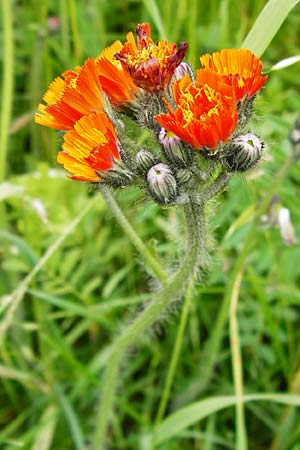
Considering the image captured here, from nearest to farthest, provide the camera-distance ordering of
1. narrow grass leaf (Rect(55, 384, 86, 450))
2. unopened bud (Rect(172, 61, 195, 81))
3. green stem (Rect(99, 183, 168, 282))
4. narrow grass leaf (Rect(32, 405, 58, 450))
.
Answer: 1. unopened bud (Rect(172, 61, 195, 81))
2. green stem (Rect(99, 183, 168, 282))
3. narrow grass leaf (Rect(55, 384, 86, 450))
4. narrow grass leaf (Rect(32, 405, 58, 450))

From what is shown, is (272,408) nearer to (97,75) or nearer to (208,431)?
(208,431)

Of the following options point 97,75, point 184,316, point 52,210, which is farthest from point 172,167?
point 52,210

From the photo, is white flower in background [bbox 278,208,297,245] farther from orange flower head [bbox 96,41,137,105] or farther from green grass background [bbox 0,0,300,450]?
orange flower head [bbox 96,41,137,105]

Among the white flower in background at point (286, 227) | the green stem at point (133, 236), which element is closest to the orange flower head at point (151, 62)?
the green stem at point (133, 236)

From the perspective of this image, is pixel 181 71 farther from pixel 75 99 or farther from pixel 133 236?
pixel 133 236

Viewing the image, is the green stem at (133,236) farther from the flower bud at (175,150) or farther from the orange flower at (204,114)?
the orange flower at (204,114)

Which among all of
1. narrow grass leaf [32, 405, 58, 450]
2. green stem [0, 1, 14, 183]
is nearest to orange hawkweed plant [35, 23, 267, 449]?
green stem [0, 1, 14, 183]
